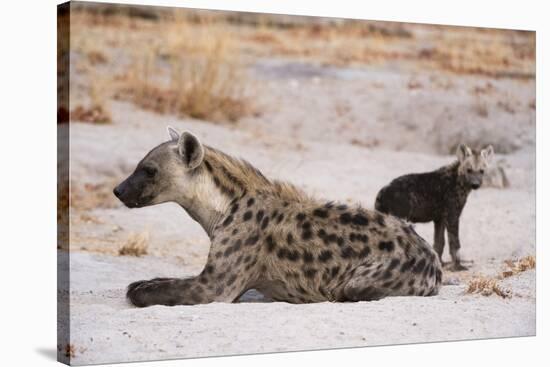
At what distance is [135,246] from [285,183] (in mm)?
1432

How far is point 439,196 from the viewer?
29.6 feet

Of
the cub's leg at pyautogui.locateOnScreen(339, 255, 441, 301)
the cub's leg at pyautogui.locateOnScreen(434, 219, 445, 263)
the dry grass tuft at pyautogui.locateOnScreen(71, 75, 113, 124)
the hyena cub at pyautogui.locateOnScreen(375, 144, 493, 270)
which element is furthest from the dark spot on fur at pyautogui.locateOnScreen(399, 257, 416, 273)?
the dry grass tuft at pyautogui.locateOnScreen(71, 75, 113, 124)

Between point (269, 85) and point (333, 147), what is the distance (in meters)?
0.81

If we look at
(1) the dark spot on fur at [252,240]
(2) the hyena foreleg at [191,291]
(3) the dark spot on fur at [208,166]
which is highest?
(3) the dark spot on fur at [208,166]

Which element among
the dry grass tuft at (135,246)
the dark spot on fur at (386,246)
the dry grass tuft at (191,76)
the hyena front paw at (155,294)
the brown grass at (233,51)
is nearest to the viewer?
the hyena front paw at (155,294)

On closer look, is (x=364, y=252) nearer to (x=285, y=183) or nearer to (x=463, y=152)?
(x=285, y=183)

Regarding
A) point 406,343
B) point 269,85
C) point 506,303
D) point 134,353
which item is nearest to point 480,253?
point 506,303

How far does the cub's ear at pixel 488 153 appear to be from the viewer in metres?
9.27

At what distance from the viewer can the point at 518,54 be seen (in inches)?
378

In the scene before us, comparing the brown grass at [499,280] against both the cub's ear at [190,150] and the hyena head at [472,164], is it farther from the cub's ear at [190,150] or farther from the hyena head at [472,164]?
the cub's ear at [190,150]

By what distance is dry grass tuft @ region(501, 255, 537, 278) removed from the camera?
9141 mm

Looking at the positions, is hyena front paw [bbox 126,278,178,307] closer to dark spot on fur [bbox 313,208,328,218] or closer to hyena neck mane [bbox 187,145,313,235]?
hyena neck mane [bbox 187,145,313,235]

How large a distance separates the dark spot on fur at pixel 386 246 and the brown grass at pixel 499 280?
3.36ft

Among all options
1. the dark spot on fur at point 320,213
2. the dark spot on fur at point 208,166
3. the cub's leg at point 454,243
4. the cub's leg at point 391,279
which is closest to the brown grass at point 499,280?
the cub's leg at point 454,243
